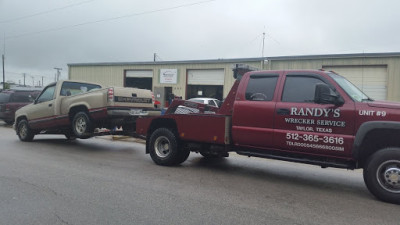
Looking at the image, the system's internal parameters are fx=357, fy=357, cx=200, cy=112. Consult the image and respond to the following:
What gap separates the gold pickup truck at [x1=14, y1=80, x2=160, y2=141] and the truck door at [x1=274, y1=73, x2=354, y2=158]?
4.76 meters

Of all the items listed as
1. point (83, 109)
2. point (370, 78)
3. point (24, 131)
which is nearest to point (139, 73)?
point (370, 78)

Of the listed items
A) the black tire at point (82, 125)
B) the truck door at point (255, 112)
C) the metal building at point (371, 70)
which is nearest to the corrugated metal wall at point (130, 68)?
the metal building at point (371, 70)

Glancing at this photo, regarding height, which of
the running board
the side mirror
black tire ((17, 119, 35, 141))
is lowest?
black tire ((17, 119, 35, 141))

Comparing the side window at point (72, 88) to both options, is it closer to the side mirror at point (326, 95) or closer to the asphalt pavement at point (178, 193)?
the asphalt pavement at point (178, 193)

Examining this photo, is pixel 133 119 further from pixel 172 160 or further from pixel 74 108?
pixel 172 160

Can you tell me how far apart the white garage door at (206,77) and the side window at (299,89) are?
21348 mm

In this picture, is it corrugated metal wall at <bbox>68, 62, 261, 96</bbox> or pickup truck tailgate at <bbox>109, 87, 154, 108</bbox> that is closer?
pickup truck tailgate at <bbox>109, 87, 154, 108</bbox>

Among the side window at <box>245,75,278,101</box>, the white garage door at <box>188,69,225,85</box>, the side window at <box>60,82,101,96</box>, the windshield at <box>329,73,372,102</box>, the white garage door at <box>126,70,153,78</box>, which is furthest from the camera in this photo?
the white garage door at <box>126,70,153,78</box>

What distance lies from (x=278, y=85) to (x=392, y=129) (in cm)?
198

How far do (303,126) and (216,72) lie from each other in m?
22.3

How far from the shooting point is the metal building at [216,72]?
69.2 ft

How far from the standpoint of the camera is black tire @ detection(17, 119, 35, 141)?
11656mm

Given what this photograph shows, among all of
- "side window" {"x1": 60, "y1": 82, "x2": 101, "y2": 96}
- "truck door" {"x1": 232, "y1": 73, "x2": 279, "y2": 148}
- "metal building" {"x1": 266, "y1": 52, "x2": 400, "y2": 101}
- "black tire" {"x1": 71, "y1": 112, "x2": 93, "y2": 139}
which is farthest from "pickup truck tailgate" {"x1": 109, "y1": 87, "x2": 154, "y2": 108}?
"metal building" {"x1": 266, "y1": 52, "x2": 400, "y2": 101}

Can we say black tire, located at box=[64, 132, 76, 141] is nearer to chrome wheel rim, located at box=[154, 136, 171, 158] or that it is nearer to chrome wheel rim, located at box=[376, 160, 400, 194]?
chrome wheel rim, located at box=[154, 136, 171, 158]
